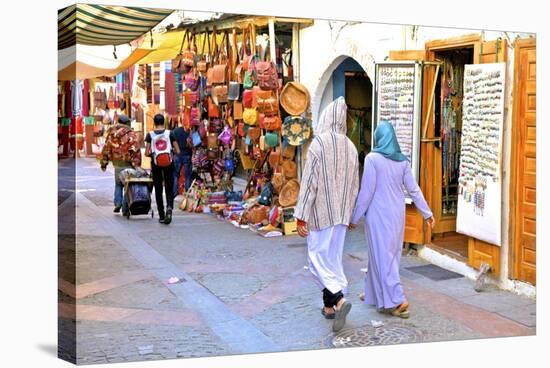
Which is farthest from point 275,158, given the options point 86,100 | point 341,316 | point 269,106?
point 86,100

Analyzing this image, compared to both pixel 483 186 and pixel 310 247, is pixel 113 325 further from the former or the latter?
pixel 483 186

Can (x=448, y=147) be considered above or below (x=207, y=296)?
above

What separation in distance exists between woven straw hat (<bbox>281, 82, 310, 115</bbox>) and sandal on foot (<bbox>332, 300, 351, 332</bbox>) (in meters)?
1.80

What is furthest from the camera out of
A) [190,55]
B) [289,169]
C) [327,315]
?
[190,55]

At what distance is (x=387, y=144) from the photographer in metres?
5.90

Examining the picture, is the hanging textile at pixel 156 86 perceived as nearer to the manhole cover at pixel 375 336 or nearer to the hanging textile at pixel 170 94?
the hanging textile at pixel 170 94

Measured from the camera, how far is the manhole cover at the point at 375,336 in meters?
5.71

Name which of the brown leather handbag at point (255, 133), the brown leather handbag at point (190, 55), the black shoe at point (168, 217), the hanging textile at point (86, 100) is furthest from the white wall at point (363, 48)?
the hanging textile at point (86, 100)

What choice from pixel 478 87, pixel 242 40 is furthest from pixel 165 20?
pixel 478 87

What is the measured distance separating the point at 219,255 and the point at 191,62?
1.71m

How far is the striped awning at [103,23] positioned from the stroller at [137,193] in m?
0.93

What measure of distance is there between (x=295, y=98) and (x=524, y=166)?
1.92 meters

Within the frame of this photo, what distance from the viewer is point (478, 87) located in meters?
6.64

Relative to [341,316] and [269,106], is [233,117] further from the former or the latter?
[341,316]
